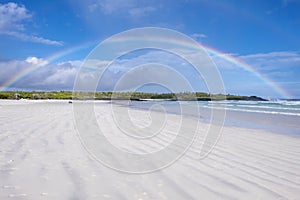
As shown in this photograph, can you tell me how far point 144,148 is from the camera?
22.9 feet

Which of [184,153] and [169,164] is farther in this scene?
[184,153]

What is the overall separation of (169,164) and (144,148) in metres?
1.68

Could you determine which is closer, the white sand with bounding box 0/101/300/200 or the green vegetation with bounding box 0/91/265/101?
the white sand with bounding box 0/101/300/200

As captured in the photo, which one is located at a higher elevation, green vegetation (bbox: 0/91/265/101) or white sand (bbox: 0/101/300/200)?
green vegetation (bbox: 0/91/265/101)

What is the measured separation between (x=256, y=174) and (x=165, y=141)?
3.67 meters

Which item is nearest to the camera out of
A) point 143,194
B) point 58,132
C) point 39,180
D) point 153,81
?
point 143,194

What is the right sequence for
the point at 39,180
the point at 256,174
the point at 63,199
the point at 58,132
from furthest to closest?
1. the point at 58,132
2. the point at 256,174
3. the point at 39,180
4. the point at 63,199

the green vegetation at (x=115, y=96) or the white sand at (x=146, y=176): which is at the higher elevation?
the green vegetation at (x=115, y=96)

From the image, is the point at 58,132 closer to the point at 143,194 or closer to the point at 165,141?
the point at 165,141

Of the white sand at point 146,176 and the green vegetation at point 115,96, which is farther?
the green vegetation at point 115,96

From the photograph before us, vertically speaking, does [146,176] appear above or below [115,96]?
below

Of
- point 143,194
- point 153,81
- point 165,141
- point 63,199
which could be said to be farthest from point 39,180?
point 153,81

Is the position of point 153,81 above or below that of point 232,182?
above

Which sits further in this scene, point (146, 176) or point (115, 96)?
point (115, 96)
